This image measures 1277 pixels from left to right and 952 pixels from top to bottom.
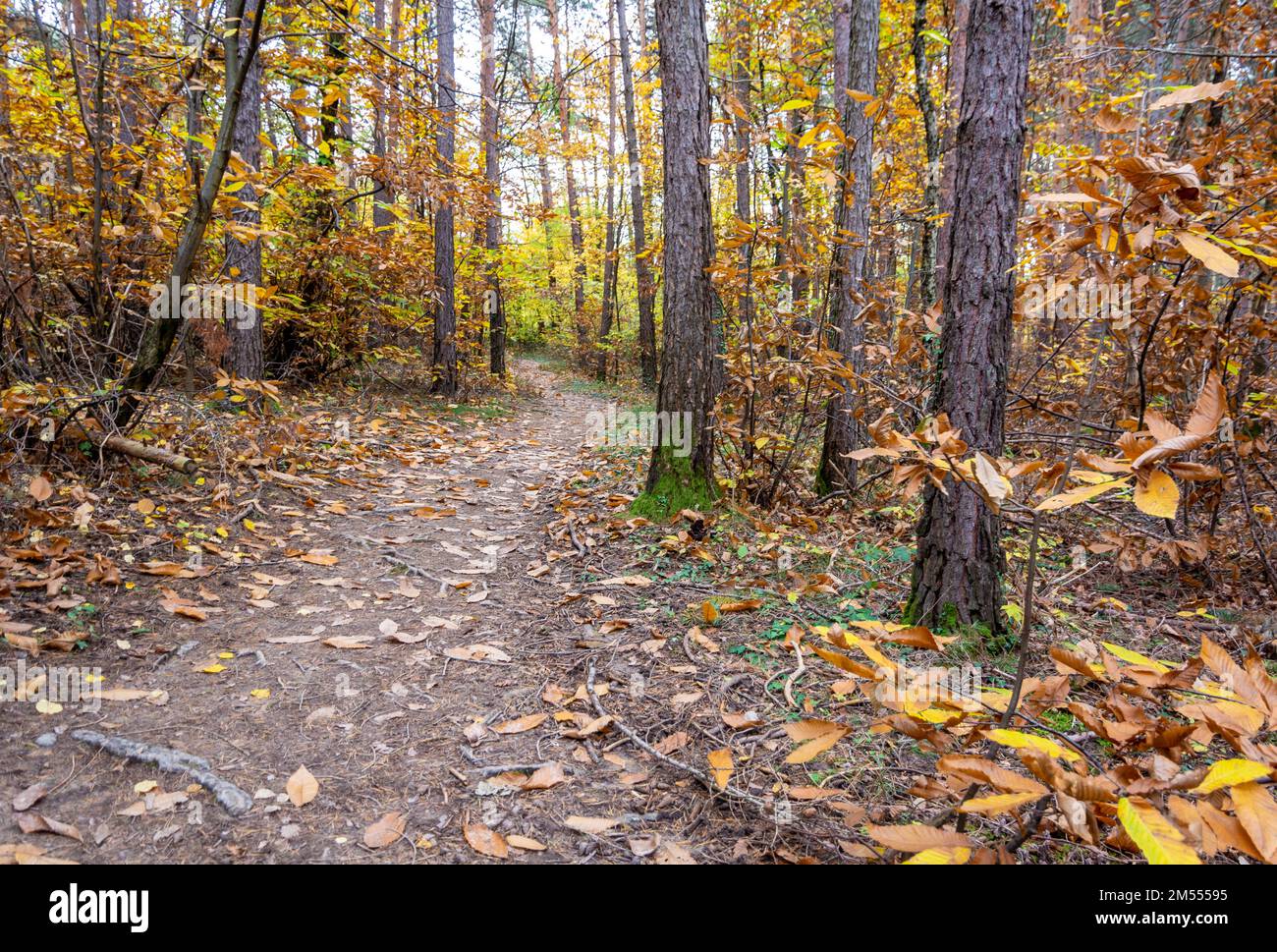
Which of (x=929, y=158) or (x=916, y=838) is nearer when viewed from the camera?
(x=916, y=838)

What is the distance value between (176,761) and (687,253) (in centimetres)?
427

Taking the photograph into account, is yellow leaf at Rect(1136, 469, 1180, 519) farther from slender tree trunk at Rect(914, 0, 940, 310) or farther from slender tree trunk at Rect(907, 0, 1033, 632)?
slender tree trunk at Rect(914, 0, 940, 310)

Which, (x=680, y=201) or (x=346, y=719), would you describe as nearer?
(x=346, y=719)

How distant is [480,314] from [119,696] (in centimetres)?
1146

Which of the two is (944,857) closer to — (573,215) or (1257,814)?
(1257,814)

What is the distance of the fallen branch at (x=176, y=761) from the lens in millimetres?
2182

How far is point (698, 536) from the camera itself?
468 cm

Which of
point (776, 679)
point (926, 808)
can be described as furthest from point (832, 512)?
point (926, 808)

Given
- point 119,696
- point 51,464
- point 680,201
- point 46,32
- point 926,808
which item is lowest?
point 926,808

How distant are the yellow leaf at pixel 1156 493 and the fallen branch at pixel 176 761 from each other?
266 centimetres

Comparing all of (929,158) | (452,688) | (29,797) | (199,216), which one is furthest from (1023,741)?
(929,158)

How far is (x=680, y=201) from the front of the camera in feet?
15.8
